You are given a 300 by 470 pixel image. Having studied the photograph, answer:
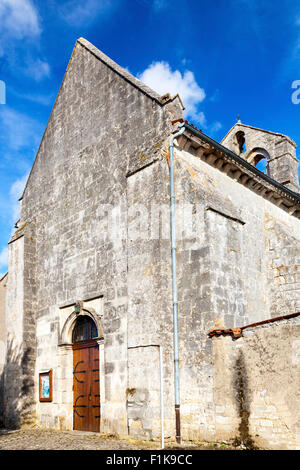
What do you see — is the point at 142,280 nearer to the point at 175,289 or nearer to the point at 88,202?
the point at 175,289

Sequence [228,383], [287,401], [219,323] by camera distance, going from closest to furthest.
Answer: [287,401] → [228,383] → [219,323]

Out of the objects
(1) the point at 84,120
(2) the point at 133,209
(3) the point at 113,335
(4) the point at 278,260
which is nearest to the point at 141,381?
(3) the point at 113,335

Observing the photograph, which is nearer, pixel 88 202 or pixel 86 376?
pixel 86 376

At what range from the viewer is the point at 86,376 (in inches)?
464

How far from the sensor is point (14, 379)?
1356 cm

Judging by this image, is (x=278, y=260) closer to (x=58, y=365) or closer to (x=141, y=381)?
(x=141, y=381)

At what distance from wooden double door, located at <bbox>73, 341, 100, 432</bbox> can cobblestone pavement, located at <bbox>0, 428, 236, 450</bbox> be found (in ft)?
1.05

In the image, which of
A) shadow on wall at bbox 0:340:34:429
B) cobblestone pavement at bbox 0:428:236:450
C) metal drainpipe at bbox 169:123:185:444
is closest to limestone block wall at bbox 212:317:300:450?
cobblestone pavement at bbox 0:428:236:450

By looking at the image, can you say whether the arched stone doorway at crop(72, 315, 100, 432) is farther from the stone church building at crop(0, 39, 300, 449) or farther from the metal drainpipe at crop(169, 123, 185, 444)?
the metal drainpipe at crop(169, 123, 185, 444)

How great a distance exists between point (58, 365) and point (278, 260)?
21.0ft

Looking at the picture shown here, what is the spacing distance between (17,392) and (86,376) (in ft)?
9.14

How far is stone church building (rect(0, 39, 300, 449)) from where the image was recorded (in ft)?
27.7

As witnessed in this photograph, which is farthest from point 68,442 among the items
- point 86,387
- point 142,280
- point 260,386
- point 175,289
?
point 260,386
